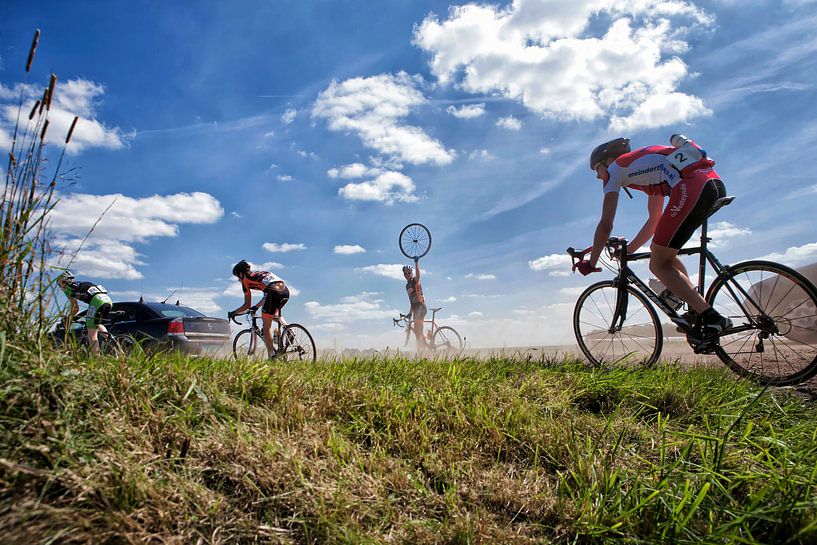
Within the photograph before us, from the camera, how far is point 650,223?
5719 millimetres

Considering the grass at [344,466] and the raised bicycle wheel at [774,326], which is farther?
the raised bicycle wheel at [774,326]

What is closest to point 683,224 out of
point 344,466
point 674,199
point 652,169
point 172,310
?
point 674,199

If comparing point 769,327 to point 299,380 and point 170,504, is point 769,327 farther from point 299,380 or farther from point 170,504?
point 170,504

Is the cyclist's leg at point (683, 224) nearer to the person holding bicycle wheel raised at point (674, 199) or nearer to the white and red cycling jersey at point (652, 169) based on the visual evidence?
the person holding bicycle wheel raised at point (674, 199)

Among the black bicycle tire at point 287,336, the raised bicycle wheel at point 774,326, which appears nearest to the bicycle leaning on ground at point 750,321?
the raised bicycle wheel at point 774,326

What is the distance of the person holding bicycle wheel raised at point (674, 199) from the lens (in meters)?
4.87

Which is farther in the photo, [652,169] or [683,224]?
[652,169]

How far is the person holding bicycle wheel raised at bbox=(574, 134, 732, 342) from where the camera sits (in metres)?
4.87

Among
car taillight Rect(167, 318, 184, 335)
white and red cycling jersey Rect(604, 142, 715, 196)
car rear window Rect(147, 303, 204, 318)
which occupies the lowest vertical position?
car taillight Rect(167, 318, 184, 335)

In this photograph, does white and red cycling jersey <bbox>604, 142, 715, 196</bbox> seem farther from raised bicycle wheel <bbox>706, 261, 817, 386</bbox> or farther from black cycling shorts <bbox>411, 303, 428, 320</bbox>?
black cycling shorts <bbox>411, 303, 428, 320</bbox>

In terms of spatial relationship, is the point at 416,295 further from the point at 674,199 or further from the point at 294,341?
the point at 674,199

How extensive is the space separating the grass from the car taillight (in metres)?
7.01

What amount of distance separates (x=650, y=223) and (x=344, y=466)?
495cm

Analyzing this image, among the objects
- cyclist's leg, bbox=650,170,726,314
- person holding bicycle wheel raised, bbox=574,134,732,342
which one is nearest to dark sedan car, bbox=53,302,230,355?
person holding bicycle wheel raised, bbox=574,134,732,342
